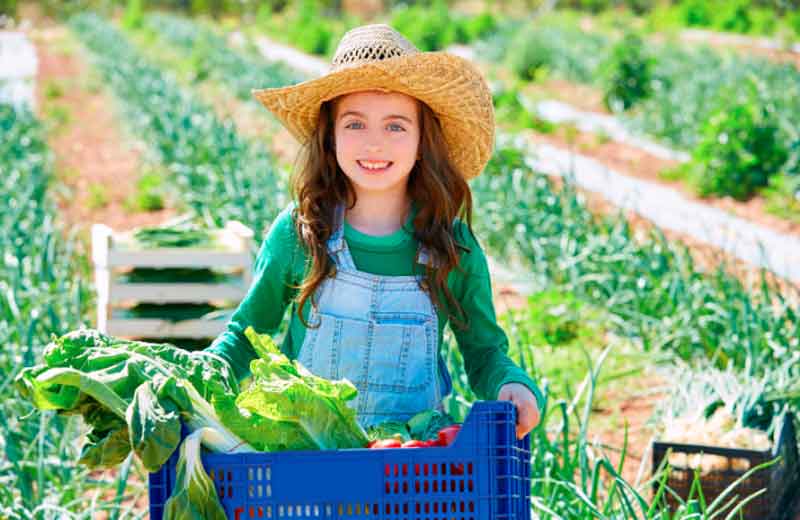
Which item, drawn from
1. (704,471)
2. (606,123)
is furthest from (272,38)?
(704,471)

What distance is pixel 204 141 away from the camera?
305 inches

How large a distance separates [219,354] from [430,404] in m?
0.41

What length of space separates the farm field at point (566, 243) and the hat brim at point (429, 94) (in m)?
0.64

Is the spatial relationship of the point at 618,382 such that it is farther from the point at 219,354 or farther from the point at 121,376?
the point at 121,376

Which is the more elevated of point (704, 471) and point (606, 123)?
point (606, 123)

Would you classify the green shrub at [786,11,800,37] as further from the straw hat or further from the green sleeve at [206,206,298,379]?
the green sleeve at [206,206,298,379]

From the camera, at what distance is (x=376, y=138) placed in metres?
2.37

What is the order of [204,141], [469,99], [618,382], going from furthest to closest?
[204,141]
[618,382]
[469,99]

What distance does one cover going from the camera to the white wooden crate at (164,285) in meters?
4.47

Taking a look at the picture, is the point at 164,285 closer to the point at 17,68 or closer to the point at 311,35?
the point at 17,68

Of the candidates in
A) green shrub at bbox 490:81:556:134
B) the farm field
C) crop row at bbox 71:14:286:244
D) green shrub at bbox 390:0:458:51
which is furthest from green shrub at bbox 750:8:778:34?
crop row at bbox 71:14:286:244

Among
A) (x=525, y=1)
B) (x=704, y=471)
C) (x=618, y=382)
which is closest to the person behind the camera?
(x=704, y=471)

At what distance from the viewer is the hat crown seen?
2416 millimetres

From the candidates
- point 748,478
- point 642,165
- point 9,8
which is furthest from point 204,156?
point 9,8
